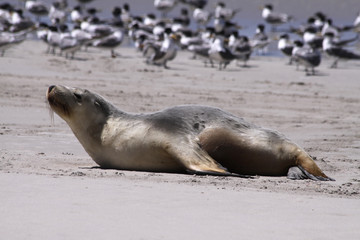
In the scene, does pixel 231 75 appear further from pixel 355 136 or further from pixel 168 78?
pixel 355 136

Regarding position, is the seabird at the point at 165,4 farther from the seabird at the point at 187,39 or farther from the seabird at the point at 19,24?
the seabird at the point at 19,24

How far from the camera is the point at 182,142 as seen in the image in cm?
559

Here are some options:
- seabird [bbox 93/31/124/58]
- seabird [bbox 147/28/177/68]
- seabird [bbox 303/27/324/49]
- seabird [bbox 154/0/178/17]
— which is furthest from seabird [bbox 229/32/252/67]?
seabird [bbox 154/0/178/17]

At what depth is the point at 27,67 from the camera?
15.1 m

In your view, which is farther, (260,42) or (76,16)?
(76,16)

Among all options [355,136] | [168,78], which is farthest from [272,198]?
[168,78]

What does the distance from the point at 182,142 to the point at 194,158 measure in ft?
0.53

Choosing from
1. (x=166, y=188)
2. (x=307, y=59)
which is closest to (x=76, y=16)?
(x=307, y=59)

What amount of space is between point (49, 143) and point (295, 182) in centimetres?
278

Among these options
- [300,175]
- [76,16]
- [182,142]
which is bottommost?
[76,16]

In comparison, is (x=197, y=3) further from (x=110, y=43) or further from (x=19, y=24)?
(x=110, y=43)

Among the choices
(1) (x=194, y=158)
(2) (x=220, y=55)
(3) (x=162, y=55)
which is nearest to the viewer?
(1) (x=194, y=158)

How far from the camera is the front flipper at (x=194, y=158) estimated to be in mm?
5434

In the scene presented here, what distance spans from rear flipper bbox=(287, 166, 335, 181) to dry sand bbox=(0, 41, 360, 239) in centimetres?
10
